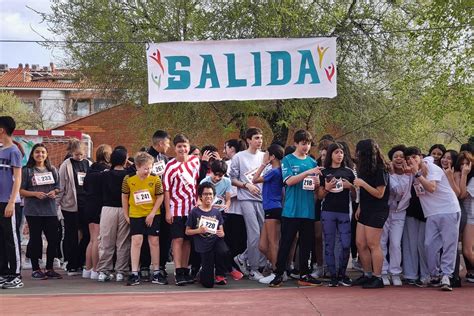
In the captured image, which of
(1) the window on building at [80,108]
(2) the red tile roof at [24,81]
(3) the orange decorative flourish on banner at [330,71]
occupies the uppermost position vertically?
(2) the red tile roof at [24,81]

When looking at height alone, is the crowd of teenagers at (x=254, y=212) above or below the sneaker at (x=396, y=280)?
above

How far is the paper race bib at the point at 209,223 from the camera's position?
9.19 meters

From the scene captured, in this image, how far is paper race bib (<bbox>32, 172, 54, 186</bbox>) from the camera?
9.88m

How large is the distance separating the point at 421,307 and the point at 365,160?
2.11 m

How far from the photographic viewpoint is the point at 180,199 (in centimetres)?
965

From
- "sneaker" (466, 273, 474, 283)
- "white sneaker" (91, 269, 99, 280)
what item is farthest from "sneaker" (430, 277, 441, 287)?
"white sneaker" (91, 269, 99, 280)

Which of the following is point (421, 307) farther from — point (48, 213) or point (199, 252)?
point (48, 213)

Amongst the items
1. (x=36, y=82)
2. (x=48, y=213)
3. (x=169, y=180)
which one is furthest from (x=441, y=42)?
(x=36, y=82)

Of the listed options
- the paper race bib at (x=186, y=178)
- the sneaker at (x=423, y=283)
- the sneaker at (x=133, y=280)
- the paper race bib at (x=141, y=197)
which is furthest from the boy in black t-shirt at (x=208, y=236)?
the sneaker at (x=423, y=283)

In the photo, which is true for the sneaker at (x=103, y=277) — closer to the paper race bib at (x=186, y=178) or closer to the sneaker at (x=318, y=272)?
the paper race bib at (x=186, y=178)

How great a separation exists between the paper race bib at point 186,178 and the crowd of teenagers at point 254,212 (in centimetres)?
Result: 2

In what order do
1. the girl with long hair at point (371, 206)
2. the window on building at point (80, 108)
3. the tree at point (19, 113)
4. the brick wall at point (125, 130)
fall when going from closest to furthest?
the girl with long hair at point (371, 206), the brick wall at point (125, 130), the tree at point (19, 113), the window on building at point (80, 108)

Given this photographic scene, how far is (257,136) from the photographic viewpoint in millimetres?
9992

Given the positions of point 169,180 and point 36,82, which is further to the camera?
point 36,82
